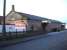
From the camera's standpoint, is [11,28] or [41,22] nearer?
[11,28]

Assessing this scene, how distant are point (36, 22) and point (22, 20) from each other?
152 inches

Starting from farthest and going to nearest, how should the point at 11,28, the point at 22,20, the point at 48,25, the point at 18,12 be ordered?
the point at 48,25 → the point at 18,12 → the point at 22,20 → the point at 11,28

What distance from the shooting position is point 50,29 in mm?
65312

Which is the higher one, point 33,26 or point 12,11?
point 12,11

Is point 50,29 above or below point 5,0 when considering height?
below

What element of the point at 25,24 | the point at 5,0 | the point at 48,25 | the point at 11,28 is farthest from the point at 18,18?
the point at 5,0

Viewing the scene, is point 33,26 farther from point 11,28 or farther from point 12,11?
point 11,28

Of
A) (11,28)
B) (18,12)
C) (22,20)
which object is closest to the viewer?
(11,28)

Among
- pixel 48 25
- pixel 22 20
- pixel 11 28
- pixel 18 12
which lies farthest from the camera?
pixel 48 25

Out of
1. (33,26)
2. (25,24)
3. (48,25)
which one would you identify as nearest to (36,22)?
A: (33,26)

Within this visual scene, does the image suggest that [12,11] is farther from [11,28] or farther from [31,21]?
[11,28]

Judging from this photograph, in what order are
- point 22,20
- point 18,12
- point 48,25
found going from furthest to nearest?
point 48,25 → point 18,12 → point 22,20

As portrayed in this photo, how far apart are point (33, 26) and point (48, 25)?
37.0 ft

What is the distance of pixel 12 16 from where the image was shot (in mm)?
57188
